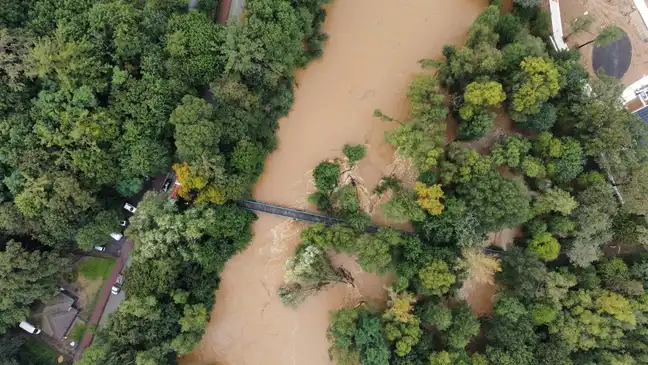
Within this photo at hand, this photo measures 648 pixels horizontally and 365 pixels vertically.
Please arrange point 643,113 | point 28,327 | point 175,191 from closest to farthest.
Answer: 1. point 28,327
2. point 175,191
3. point 643,113

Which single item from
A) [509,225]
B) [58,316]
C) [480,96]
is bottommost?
[58,316]

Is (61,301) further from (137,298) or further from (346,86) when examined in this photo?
(346,86)

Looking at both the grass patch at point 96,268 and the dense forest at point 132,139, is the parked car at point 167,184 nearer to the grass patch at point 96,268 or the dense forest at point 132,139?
the dense forest at point 132,139

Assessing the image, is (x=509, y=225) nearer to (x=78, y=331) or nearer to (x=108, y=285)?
(x=108, y=285)

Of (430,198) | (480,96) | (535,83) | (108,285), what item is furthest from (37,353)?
(535,83)

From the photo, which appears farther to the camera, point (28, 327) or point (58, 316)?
point (58, 316)

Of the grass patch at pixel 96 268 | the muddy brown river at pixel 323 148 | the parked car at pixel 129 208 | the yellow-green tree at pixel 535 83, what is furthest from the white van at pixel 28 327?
the yellow-green tree at pixel 535 83
